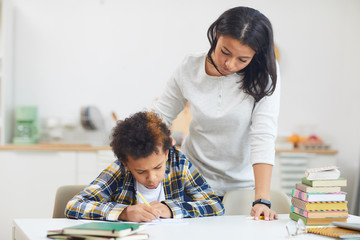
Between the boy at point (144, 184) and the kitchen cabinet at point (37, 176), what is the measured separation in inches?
67.9

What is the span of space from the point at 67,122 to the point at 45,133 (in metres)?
0.23

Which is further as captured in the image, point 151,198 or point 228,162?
point 228,162

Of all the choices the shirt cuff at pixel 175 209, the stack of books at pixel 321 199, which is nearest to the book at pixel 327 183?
the stack of books at pixel 321 199

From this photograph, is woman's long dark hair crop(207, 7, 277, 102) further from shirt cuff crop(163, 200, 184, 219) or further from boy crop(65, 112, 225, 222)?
shirt cuff crop(163, 200, 184, 219)

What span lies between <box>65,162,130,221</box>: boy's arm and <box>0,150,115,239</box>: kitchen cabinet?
173 centimetres

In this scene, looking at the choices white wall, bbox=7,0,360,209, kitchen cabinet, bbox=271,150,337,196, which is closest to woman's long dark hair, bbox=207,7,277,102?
kitchen cabinet, bbox=271,150,337,196

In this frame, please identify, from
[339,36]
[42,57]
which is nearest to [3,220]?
[42,57]

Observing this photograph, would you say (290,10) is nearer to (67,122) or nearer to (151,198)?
(67,122)

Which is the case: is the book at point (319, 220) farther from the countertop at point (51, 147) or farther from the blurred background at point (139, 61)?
the blurred background at point (139, 61)

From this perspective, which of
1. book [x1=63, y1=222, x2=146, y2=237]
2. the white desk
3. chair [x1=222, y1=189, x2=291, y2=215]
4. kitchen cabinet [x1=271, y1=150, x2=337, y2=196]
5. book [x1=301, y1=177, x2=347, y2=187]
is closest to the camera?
book [x1=63, y1=222, x2=146, y2=237]

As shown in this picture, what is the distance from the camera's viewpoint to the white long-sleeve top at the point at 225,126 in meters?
1.68

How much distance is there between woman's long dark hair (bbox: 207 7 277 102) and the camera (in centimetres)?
153

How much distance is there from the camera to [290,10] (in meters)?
4.09

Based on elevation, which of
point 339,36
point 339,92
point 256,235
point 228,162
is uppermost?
point 339,36
